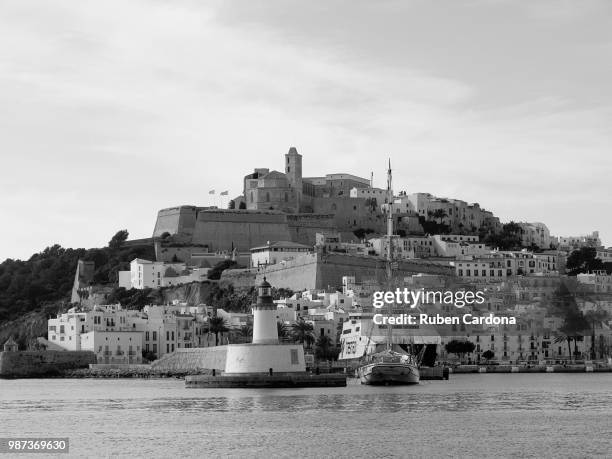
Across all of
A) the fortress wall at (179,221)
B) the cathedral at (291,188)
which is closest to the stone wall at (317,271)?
the fortress wall at (179,221)

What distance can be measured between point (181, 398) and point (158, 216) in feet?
202

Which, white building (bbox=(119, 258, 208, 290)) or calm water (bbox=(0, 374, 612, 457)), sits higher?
white building (bbox=(119, 258, 208, 290))

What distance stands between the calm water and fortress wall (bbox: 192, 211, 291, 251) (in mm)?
47877

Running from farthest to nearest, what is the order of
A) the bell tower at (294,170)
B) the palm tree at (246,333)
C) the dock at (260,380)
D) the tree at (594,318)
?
the bell tower at (294,170), the tree at (594,318), the palm tree at (246,333), the dock at (260,380)

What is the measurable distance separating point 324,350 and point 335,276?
17.0 metres

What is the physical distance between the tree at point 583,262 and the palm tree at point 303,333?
40.0 metres

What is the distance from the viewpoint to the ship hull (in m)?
52.0

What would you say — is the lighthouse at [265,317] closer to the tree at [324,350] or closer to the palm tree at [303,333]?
the palm tree at [303,333]

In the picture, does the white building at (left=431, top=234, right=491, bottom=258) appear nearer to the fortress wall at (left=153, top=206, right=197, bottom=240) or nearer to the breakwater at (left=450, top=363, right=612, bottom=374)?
the fortress wall at (left=153, top=206, right=197, bottom=240)

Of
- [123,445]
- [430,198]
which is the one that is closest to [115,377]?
[123,445]

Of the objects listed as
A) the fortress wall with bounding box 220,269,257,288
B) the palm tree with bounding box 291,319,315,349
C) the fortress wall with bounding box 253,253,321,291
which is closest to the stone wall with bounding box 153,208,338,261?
the fortress wall with bounding box 220,269,257,288

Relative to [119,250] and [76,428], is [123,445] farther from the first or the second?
[119,250]

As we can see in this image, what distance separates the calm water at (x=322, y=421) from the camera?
99.0ft

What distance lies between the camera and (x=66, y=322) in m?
72.1
